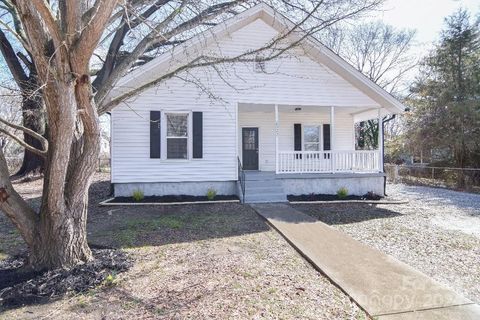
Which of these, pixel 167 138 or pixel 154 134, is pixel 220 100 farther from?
pixel 154 134

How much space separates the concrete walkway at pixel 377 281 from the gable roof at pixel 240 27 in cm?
611

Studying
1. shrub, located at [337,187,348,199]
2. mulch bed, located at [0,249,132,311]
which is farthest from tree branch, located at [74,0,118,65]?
shrub, located at [337,187,348,199]

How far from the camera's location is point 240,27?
35.7ft

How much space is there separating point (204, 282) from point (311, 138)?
36.2ft

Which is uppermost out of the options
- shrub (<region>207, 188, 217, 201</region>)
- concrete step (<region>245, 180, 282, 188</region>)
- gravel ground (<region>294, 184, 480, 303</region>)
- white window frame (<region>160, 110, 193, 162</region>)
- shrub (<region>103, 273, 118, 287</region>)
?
white window frame (<region>160, 110, 193, 162</region>)

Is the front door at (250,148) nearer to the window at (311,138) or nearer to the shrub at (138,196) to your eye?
the window at (311,138)

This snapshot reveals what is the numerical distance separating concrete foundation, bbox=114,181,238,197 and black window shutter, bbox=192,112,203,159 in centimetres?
105

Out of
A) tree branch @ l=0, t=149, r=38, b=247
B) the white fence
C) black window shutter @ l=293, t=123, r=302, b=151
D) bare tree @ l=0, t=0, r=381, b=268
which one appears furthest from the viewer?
the white fence

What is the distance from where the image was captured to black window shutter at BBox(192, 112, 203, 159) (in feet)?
34.5

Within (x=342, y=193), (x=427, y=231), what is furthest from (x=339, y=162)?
(x=427, y=231)

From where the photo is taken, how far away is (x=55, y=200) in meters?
4.01

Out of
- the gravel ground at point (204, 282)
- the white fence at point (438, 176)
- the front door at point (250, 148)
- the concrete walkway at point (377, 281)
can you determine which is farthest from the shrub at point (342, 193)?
the white fence at point (438, 176)

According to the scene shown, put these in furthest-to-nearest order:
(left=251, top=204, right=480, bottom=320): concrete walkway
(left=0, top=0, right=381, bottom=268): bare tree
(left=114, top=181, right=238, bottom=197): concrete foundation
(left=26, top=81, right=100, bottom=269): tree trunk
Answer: (left=114, top=181, right=238, bottom=197): concrete foundation
(left=26, top=81, right=100, bottom=269): tree trunk
(left=0, top=0, right=381, bottom=268): bare tree
(left=251, top=204, right=480, bottom=320): concrete walkway

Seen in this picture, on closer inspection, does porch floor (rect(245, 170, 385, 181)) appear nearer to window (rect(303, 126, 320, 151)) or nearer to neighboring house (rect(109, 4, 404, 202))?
neighboring house (rect(109, 4, 404, 202))
